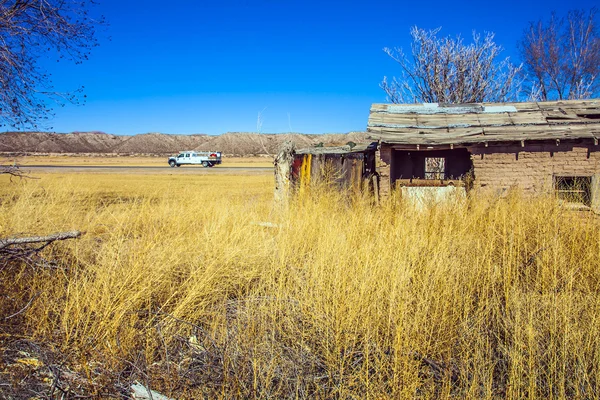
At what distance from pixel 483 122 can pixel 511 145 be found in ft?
3.85

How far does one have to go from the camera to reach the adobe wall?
898 cm

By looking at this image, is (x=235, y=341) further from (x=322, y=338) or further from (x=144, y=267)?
(x=144, y=267)

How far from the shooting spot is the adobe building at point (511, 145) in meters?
8.98

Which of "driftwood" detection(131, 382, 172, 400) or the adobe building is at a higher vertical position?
the adobe building

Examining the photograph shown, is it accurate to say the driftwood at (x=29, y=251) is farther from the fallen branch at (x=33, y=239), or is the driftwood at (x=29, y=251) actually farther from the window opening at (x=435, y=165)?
the window opening at (x=435, y=165)

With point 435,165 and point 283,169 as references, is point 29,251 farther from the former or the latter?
point 435,165

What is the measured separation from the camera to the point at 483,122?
32.8 ft

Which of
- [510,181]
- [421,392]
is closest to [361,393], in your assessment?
[421,392]

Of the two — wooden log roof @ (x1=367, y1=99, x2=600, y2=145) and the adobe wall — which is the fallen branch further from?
the adobe wall

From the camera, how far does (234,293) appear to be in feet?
13.7

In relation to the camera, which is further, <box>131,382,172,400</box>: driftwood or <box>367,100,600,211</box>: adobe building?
<box>367,100,600,211</box>: adobe building

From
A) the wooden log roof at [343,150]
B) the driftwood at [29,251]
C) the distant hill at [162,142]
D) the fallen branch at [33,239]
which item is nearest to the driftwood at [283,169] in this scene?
the wooden log roof at [343,150]

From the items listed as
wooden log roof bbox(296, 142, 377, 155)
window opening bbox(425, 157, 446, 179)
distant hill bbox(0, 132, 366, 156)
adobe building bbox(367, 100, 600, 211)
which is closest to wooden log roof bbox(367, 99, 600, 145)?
adobe building bbox(367, 100, 600, 211)

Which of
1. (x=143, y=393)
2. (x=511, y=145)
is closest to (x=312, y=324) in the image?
(x=143, y=393)
